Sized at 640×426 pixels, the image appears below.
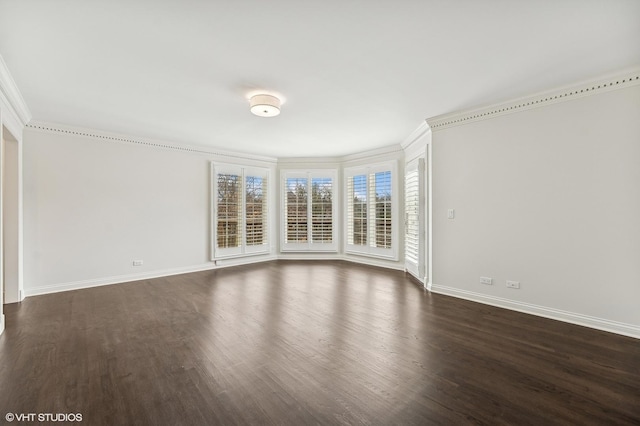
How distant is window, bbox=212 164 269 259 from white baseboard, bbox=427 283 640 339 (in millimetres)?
4168

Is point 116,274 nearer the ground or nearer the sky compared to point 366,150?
nearer the ground

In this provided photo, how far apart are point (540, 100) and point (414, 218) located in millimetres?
2421

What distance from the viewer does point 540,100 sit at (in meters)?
3.25

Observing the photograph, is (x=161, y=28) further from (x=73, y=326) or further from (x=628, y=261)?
(x=628, y=261)

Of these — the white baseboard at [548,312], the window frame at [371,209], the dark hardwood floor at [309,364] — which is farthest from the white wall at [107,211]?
the white baseboard at [548,312]

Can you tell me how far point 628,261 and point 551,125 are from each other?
161 centimetres

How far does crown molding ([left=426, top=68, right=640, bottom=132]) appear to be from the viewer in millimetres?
2787

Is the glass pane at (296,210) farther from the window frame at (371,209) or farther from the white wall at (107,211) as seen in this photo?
the white wall at (107,211)

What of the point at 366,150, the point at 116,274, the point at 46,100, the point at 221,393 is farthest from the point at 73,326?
the point at 366,150

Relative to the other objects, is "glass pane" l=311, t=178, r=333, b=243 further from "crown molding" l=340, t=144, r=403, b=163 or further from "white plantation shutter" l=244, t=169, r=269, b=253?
"white plantation shutter" l=244, t=169, r=269, b=253

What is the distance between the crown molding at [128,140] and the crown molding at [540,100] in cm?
423

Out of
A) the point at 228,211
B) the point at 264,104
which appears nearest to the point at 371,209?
the point at 228,211

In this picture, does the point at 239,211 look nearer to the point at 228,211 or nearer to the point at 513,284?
the point at 228,211

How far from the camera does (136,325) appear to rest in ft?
9.98
